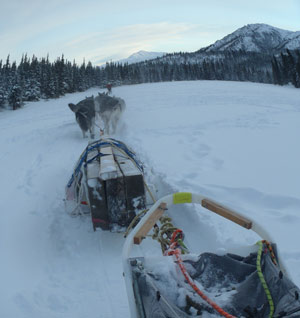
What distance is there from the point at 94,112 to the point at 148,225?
27.7 feet

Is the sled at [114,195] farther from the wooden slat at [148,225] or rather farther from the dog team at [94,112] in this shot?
the dog team at [94,112]

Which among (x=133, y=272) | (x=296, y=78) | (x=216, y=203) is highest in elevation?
(x=296, y=78)

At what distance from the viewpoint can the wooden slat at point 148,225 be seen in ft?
7.39

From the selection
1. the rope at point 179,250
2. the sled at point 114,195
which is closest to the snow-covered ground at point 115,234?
the sled at point 114,195

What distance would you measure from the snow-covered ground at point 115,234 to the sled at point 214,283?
1.09 m

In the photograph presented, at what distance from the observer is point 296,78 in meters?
35.8

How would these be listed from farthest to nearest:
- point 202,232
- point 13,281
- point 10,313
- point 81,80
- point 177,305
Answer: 1. point 81,80
2. point 202,232
3. point 13,281
4. point 10,313
5. point 177,305

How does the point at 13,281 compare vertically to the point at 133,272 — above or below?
below

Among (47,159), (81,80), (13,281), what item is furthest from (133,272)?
(81,80)

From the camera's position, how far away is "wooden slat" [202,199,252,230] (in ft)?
7.61

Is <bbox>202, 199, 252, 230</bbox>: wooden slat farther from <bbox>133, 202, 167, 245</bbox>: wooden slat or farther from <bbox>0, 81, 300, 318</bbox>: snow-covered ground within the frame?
<bbox>0, 81, 300, 318</bbox>: snow-covered ground

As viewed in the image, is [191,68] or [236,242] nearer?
[236,242]

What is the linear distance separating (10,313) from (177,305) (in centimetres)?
188

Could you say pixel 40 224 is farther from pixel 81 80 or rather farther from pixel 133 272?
pixel 81 80
